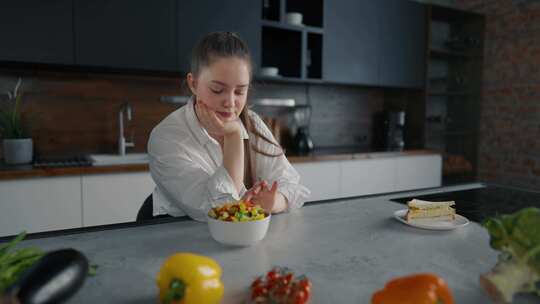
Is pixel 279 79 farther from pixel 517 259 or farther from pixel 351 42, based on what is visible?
pixel 517 259

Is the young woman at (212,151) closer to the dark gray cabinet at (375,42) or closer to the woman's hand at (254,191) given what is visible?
the woman's hand at (254,191)

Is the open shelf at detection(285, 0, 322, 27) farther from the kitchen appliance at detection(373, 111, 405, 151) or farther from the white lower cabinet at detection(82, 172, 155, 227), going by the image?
the white lower cabinet at detection(82, 172, 155, 227)

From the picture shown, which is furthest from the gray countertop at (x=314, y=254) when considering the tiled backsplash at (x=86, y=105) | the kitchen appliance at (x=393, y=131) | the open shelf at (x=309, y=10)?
the kitchen appliance at (x=393, y=131)

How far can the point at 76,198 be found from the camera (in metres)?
2.22

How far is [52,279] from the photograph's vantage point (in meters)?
0.54

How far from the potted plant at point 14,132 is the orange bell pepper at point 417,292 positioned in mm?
2282

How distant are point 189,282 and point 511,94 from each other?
398 cm

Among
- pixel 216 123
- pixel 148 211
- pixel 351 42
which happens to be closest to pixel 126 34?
pixel 148 211

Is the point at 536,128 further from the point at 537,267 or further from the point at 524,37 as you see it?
the point at 537,267

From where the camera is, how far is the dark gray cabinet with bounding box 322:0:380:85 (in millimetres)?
3246

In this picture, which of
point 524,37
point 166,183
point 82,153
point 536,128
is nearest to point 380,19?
point 524,37

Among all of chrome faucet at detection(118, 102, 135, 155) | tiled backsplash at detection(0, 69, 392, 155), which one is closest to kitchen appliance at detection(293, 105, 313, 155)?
tiled backsplash at detection(0, 69, 392, 155)

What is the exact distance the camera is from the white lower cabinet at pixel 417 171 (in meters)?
3.44

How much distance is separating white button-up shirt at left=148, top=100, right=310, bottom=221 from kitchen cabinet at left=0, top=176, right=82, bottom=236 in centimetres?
98
